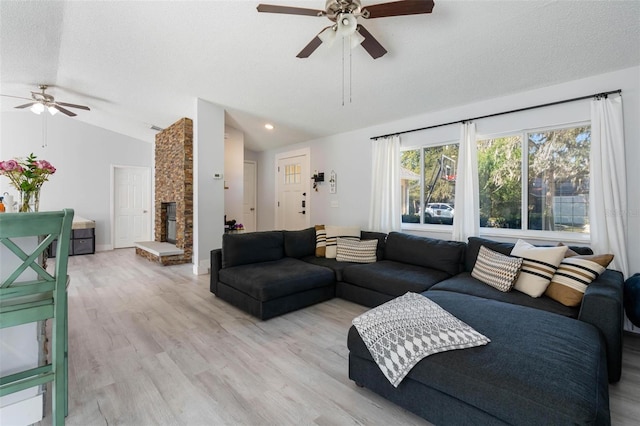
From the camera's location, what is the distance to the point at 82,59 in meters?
3.54

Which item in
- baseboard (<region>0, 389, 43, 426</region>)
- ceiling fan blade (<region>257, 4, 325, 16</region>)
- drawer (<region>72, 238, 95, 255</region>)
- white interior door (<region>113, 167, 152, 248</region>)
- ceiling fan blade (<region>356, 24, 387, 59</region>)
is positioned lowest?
baseboard (<region>0, 389, 43, 426</region>)

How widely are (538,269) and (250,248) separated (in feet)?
9.63

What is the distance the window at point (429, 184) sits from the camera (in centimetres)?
393

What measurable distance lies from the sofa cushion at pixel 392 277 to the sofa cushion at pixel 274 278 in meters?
0.32

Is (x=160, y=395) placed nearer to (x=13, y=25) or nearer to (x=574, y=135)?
(x=13, y=25)

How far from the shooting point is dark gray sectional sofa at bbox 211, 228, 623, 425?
118 centimetres

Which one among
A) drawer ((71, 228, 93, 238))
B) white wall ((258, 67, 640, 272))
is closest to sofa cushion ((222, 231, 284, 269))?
white wall ((258, 67, 640, 272))

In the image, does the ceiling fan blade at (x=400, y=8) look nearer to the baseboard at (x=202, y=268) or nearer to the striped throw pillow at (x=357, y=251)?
the striped throw pillow at (x=357, y=251)

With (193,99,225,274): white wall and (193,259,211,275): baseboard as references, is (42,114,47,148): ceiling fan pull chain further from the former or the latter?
(193,259,211,275): baseboard

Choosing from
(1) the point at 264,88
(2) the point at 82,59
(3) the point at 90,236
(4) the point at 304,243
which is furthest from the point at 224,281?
(3) the point at 90,236

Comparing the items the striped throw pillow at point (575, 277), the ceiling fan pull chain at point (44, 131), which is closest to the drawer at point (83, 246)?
the ceiling fan pull chain at point (44, 131)

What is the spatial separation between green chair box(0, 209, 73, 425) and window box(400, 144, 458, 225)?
4020 mm

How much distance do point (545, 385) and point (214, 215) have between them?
448 centimetres

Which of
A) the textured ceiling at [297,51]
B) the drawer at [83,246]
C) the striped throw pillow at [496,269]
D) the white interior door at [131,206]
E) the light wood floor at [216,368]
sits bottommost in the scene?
the light wood floor at [216,368]
